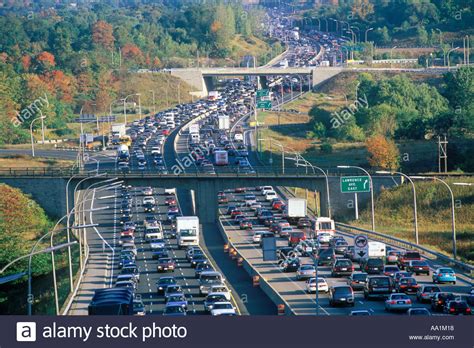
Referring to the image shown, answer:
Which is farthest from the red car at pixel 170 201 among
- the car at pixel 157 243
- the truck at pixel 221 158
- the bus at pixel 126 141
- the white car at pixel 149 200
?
the bus at pixel 126 141

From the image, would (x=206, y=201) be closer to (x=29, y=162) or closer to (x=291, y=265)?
(x=29, y=162)

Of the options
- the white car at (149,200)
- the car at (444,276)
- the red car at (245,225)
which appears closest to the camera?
the car at (444,276)

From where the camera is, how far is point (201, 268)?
60281 millimetres

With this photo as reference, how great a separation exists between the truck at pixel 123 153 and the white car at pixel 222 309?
63.8 meters

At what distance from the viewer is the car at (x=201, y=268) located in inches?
2311

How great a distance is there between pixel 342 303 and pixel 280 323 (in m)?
19.5

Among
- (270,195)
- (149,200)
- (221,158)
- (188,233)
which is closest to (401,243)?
(188,233)

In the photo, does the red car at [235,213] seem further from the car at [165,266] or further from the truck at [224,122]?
the truck at [224,122]

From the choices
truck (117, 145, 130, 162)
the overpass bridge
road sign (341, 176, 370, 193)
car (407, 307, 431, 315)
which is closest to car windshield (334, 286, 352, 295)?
car (407, 307, 431, 315)

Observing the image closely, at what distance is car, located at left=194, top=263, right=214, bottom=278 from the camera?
58697 millimetres

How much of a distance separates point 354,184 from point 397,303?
114ft

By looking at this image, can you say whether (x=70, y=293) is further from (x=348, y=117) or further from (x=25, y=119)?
(x=25, y=119)

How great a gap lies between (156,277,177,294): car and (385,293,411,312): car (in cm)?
1112

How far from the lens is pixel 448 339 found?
88.5 ft
